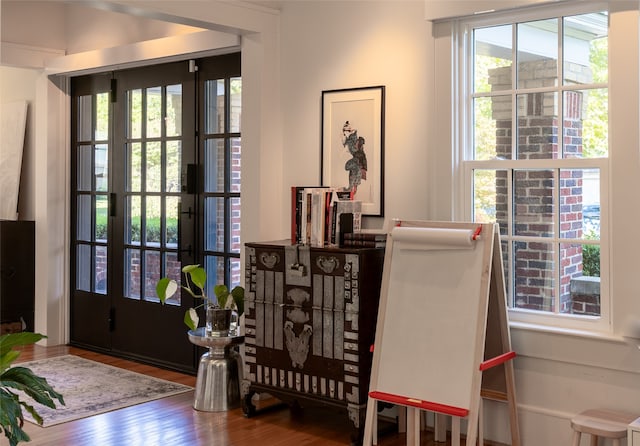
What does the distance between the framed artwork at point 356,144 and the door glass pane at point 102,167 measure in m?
2.44

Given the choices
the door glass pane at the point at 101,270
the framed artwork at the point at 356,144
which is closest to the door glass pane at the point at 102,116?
the door glass pane at the point at 101,270

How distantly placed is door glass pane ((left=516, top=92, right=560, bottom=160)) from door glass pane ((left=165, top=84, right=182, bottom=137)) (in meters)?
2.66

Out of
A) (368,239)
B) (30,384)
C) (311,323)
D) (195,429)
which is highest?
(368,239)

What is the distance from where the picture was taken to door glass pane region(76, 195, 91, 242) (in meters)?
6.61

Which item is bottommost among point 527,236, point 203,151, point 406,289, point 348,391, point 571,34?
point 348,391

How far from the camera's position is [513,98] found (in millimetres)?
4047

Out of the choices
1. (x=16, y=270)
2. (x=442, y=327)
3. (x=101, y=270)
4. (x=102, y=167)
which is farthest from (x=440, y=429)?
(x=16, y=270)

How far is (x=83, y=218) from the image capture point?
6.68m

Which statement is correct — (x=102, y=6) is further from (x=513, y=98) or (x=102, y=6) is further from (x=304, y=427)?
(x=304, y=427)

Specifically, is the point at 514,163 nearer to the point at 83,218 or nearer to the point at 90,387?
the point at 90,387

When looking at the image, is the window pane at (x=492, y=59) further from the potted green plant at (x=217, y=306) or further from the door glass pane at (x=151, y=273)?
the door glass pane at (x=151, y=273)

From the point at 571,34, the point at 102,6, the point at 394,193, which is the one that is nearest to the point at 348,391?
the point at 394,193

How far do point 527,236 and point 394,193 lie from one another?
2.63 feet

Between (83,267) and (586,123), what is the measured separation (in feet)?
14.7
